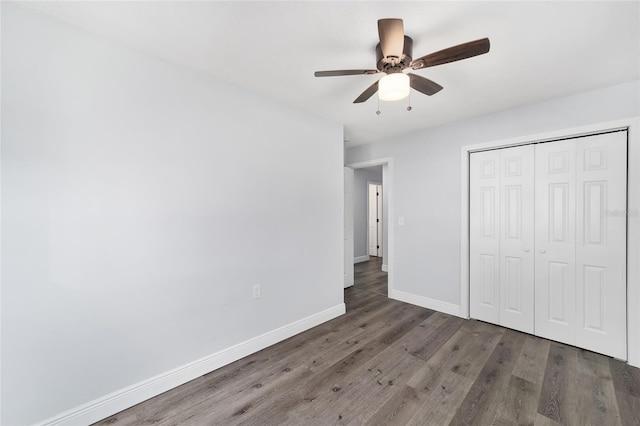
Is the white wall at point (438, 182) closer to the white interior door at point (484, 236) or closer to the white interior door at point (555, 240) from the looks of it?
the white interior door at point (484, 236)

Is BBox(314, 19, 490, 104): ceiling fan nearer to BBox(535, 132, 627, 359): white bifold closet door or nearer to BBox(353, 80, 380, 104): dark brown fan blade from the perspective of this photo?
BBox(353, 80, 380, 104): dark brown fan blade

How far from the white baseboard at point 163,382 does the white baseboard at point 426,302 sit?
1673 millimetres

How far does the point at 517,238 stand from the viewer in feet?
9.42

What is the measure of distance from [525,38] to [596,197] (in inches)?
69.2

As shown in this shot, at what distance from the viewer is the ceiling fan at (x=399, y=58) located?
54.5 inches

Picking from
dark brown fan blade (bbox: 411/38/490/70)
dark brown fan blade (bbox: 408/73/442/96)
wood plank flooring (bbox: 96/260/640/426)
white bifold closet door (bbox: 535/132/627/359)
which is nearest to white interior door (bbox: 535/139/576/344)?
white bifold closet door (bbox: 535/132/627/359)

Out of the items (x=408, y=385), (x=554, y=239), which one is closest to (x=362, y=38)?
(x=408, y=385)

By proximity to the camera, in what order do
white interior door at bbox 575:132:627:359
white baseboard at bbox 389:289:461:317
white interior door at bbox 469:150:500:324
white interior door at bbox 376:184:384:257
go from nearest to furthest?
1. white interior door at bbox 575:132:627:359
2. white interior door at bbox 469:150:500:324
3. white baseboard at bbox 389:289:461:317
4. white interior door at bbox 376:184:384:257

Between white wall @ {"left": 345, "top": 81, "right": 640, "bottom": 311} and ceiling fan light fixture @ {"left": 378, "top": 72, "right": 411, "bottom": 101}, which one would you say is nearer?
ceiling fan light fixture @ {"left": 378, "top": 72, "right": 411, "bottom": 101}

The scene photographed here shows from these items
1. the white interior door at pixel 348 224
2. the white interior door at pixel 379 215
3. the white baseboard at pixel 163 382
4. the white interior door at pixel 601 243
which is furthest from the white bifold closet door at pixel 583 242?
the white interior door at pixel 379 215

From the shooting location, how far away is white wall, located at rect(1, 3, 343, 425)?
145 cm

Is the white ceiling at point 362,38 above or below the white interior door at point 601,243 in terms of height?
above

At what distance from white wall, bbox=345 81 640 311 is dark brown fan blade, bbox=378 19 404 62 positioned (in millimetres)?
2090

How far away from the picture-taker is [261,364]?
2.25 m
